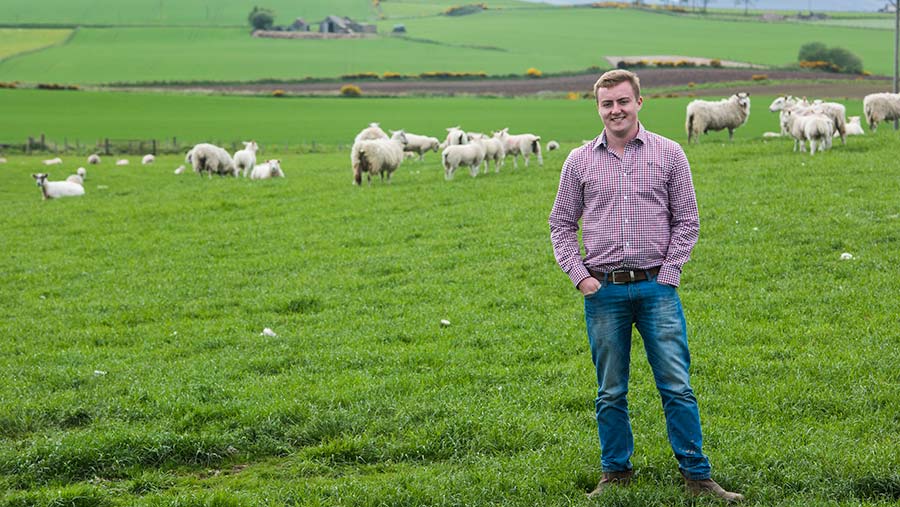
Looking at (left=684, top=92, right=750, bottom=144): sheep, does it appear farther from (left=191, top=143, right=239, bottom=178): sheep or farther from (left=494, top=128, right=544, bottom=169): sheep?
(left=191, top=143, right=239, bottom=178): sheep

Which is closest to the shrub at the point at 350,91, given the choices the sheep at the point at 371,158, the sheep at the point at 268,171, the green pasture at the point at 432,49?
the green pasture at the point at 432,49

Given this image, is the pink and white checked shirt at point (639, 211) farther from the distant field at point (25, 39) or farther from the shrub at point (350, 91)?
the distant field at point (25, 39)

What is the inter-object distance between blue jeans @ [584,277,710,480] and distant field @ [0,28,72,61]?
352 feet

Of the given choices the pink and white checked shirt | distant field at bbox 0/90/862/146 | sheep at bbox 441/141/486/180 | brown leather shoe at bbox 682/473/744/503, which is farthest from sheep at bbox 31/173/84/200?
brown leather shoe at bbox 682/473/744/503

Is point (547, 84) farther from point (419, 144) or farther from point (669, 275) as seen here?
point (669, 275)

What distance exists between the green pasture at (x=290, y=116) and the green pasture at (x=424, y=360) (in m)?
25.0

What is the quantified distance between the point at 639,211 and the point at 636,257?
323mm

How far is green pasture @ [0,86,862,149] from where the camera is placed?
1975 inches

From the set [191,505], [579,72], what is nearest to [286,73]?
[579,72]

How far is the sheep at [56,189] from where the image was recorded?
1083 inches

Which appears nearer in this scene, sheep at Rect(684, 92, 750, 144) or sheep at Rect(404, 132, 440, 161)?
sheep at Rect(684, 92, 750, 144)

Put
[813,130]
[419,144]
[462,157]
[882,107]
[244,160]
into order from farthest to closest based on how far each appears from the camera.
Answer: [419,144] < [244,160] < [882,107] < [462,157] < [813,130]

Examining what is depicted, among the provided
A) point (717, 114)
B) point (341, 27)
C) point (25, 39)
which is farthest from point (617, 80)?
point (341, 27)

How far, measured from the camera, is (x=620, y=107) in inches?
234
